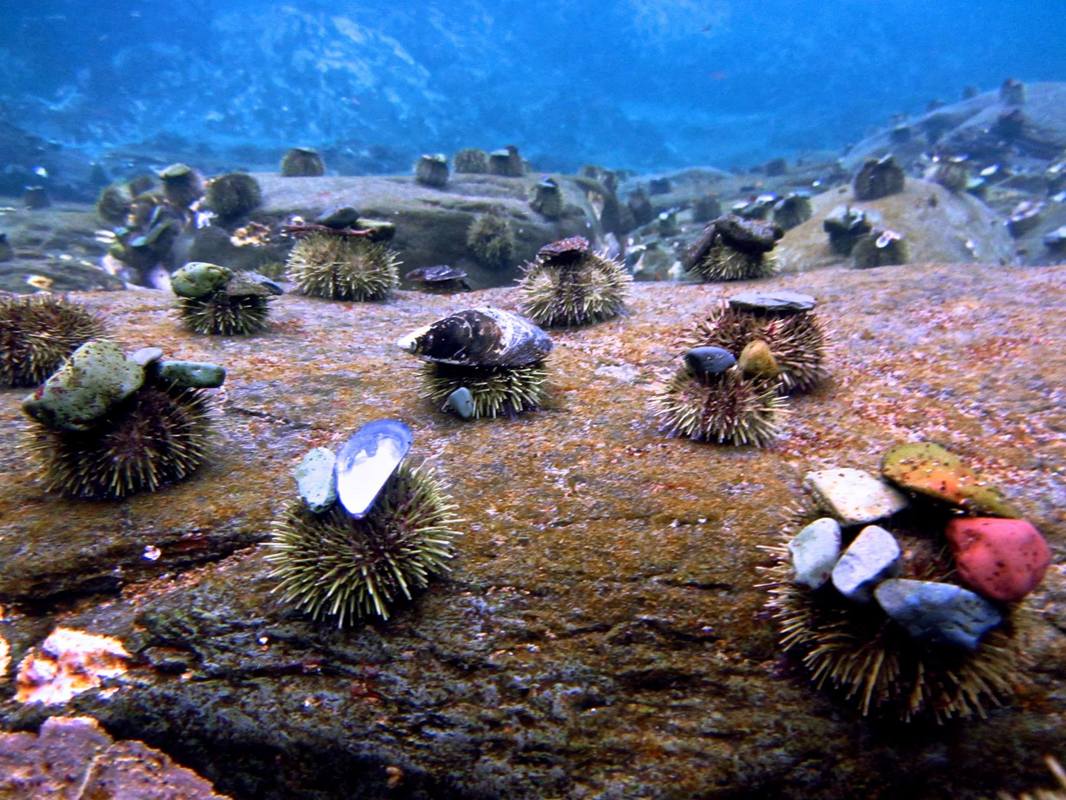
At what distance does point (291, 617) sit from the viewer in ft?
10.6

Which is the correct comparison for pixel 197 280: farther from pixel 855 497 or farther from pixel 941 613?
pixel 941 613

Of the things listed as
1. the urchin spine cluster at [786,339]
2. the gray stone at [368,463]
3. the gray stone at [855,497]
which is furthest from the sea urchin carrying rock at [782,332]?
the gray stone at [368,463]

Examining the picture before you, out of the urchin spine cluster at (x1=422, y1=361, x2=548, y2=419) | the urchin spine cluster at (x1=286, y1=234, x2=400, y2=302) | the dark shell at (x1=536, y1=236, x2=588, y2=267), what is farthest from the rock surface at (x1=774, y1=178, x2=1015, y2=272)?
the urchin spine cluster at (x1=422, y1=361, x2=548, y2=419)

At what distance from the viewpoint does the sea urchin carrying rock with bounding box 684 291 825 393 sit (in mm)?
5125

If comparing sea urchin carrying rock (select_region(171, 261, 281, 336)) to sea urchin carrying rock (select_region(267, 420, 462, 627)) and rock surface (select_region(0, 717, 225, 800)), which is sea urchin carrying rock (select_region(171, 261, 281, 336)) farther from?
rock surface (select_region(0, 717, 225, 800))

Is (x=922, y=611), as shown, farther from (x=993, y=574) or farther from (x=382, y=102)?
(x=382, y=102)

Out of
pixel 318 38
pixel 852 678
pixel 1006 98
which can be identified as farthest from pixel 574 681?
pixel 318 38

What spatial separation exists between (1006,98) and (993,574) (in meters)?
36.0

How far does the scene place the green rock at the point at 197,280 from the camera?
6293 millimetres

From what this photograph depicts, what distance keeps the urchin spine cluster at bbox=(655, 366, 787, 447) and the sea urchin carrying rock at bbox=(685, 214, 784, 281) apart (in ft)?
14.7

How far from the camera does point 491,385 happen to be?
497 cm

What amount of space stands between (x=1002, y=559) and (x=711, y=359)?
2250 millimetres

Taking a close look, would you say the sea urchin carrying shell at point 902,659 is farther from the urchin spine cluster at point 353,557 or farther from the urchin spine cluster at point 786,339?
the urchin spine cluster at point 786,339

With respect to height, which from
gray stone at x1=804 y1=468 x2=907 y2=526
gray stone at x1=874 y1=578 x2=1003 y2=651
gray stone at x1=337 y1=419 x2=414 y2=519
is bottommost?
gray stone at x1=874 y1=578 x2=1003 y2=651
